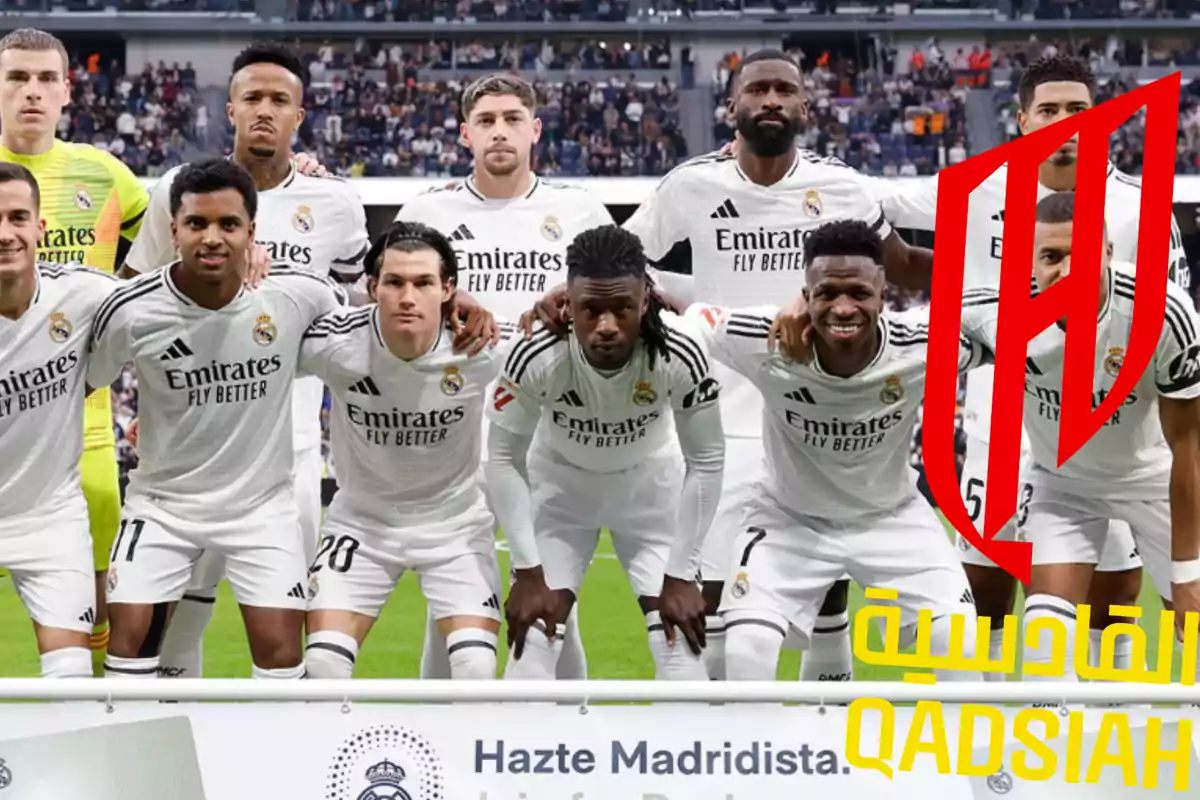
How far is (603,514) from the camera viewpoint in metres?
5.40

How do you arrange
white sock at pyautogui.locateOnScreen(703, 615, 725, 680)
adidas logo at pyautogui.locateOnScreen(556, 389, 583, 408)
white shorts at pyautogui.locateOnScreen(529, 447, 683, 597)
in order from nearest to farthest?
adidas logo at pyautogui.locateOnScreen(556, 389, 583, 408), white shorts at pyautogui.locateOnScreen(529, 447, 683, 597), white sock at pyautogui.locateOnScreen(703, 615, 725, 680)

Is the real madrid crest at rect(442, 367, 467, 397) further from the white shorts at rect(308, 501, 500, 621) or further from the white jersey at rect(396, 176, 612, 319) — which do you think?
the white jersey at rect(396, 176, 612, 319)

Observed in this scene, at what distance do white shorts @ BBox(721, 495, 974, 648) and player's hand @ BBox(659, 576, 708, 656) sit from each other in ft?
0.30

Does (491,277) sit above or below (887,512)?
above

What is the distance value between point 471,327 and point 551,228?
99cm

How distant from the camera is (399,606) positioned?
441 inches

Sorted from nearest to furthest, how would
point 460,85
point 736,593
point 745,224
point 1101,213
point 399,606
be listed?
1. point 1101,213
2. point 736,593
3. point 745,224
4. point 399,606
5. point 460,85

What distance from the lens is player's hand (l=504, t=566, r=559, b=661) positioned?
196 inches

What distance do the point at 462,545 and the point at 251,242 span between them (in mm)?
1243

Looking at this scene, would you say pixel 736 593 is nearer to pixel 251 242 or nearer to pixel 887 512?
pixel 887 512

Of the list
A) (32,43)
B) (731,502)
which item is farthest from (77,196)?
(731,502)

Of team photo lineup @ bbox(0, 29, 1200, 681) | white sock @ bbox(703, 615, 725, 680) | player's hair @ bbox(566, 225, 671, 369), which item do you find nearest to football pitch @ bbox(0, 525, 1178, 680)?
white sock @ bbox(703, 615, 725, 680)

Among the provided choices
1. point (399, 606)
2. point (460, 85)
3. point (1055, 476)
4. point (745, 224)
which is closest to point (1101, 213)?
point (1055, 476)

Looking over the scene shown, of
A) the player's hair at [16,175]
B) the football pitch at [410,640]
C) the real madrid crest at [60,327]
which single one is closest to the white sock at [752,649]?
the real madrid crest at [60,327]
